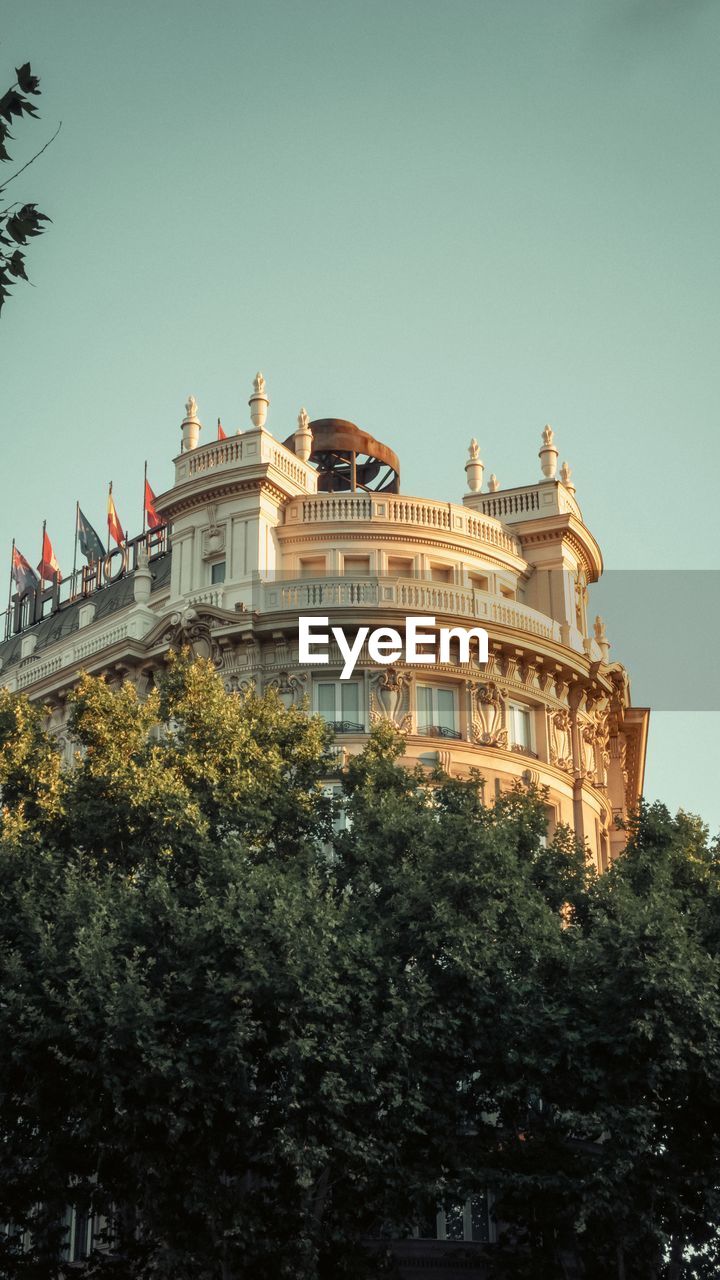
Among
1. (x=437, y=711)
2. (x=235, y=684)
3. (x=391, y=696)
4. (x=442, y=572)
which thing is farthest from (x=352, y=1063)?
(x=442, y=572)

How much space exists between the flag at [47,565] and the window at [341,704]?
23.9 meters

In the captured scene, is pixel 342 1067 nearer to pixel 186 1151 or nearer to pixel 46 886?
pixel 186 1151

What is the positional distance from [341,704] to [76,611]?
18650 millimetres

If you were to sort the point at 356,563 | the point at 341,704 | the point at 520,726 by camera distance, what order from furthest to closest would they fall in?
1. the point at 356,563
2. the point at 520,726
3. the point at 341,704

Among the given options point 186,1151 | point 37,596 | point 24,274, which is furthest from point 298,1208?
point 37,596

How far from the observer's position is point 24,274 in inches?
558

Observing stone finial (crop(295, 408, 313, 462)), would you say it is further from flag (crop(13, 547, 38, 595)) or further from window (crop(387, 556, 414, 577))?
flag (crop(13, 547, 38, 595))

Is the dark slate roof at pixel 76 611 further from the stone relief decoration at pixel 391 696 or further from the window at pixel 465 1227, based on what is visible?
the window at pixel 465 1227

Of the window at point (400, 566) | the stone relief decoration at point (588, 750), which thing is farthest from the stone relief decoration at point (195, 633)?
the stone relief decoration at point (588, 750)

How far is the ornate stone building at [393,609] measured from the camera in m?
48.3

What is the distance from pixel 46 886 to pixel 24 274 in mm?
20785

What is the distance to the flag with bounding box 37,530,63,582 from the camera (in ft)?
227

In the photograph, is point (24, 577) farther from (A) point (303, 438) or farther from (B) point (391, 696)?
(B) point (391, 696)

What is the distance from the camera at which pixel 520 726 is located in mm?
50125
